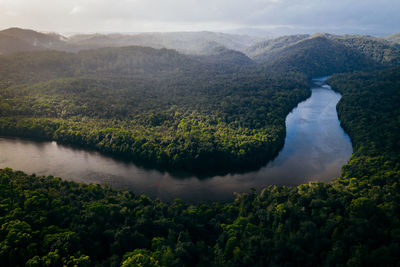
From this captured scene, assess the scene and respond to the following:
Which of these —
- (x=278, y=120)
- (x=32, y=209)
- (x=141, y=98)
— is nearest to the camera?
(x=32, y=209)

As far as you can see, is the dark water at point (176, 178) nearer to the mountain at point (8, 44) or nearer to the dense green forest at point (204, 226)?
the dense green forest at point (204, 226)

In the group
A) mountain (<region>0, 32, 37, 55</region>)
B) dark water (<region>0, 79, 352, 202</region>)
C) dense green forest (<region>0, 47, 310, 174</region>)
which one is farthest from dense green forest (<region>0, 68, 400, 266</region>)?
mountain (<region>0, 32, 37, 55</region>)

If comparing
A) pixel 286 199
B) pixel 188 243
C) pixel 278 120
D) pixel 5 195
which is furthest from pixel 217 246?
pixel 278 120

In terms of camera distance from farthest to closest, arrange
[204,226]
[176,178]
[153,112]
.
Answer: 1. [153,112]
2. [176,178]
3. [204,226]

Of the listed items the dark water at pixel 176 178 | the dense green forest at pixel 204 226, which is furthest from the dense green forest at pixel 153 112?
the dense green forest at pixel 204 226

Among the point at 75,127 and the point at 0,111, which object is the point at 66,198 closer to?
the point at 75,127

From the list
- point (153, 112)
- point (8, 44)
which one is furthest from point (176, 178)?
point (8, 44)

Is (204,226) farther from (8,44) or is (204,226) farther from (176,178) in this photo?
(8,44)
